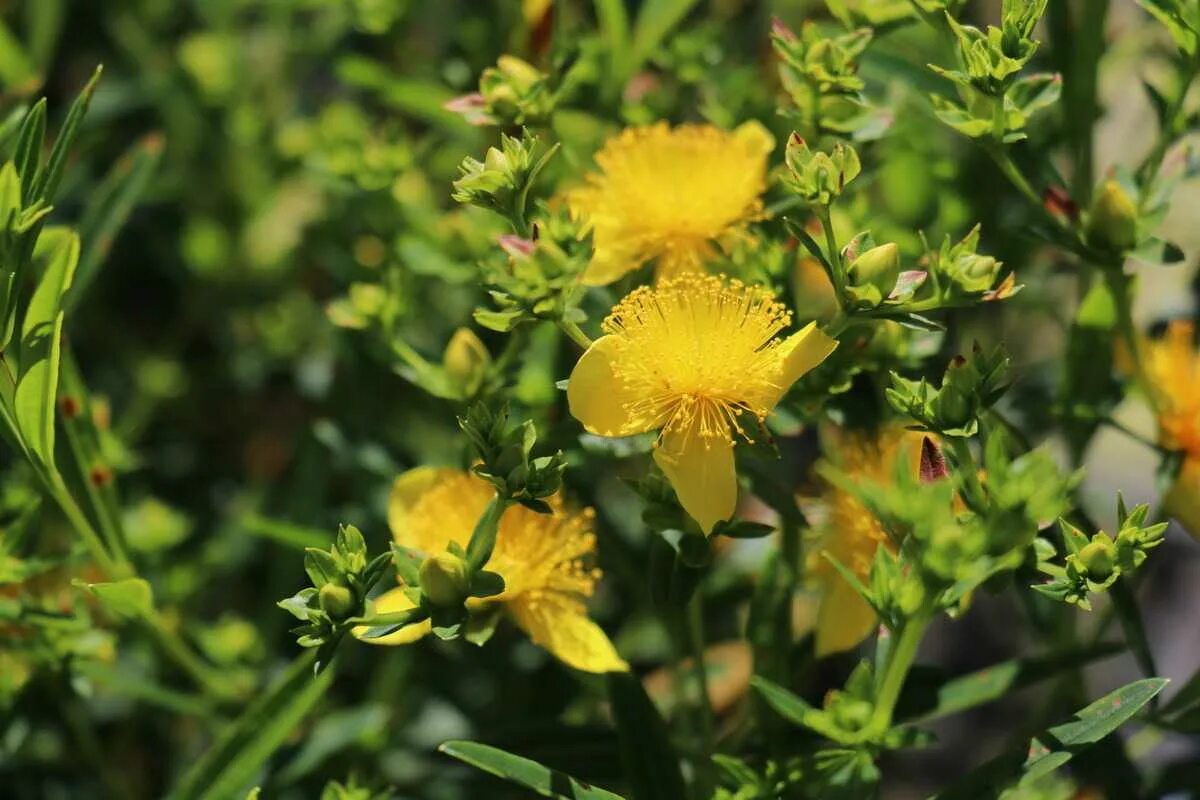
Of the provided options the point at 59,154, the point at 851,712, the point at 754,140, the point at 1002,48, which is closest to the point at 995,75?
the point at 1002,48

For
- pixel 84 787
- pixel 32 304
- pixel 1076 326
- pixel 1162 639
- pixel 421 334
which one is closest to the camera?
pixel 32 304

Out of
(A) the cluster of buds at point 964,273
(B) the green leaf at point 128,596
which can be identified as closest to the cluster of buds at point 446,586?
(B) the green leaf at point 128,596

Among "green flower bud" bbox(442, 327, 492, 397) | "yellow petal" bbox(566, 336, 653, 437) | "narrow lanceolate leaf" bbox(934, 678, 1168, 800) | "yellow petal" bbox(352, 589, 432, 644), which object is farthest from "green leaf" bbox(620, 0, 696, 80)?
"narrow lanceolate leaf" bbox(934, 678, 1168, 800)

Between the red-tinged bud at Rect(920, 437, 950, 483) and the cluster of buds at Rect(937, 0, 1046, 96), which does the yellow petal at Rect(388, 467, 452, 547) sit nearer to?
the red-tinged bud at Rect(920, 437, 950, 483)

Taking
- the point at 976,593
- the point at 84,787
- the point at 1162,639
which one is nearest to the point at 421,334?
the point at 84,787

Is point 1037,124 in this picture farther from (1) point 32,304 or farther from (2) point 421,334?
(1) point 32,304

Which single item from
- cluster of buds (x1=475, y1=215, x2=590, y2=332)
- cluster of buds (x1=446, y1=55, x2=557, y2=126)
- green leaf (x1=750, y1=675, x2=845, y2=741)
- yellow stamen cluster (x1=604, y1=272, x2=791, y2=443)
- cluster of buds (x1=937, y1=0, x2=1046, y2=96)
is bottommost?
green leaf (x1=750, y1=675, x2=845, y2=741)

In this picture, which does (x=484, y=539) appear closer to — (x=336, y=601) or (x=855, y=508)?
(x=336, y=601)
